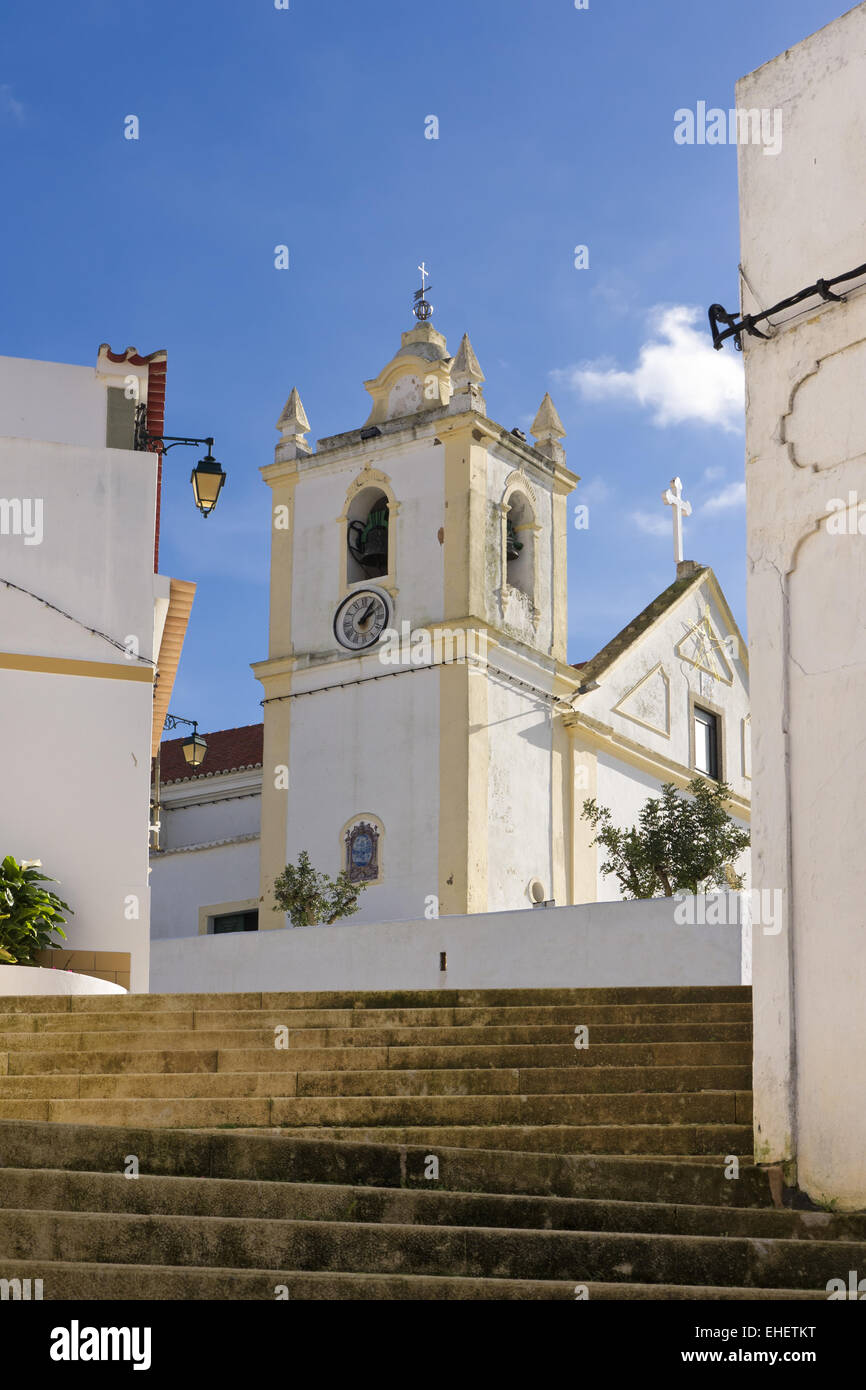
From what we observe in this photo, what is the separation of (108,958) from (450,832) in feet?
40.7

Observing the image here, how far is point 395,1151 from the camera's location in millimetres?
7258

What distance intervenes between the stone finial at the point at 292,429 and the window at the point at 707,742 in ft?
29.0

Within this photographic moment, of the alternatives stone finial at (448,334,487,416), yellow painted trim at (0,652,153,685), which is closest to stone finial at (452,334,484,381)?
stone finial at (448,334,487,416)

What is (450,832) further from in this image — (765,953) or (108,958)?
(765,953)

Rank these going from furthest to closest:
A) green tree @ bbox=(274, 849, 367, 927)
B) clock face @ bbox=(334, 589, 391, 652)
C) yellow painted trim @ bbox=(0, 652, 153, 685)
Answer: clock face @ bbox=(334, 589, 391, 652)
green tree @ bbox=(274, 849, 367, 927)
yellow painted trim @ bbox=(0, 652, 153, 685)

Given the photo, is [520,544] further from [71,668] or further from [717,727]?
[71,668]

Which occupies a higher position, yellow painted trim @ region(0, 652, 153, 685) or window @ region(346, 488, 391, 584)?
window @ region(346, 488, 391, 584)

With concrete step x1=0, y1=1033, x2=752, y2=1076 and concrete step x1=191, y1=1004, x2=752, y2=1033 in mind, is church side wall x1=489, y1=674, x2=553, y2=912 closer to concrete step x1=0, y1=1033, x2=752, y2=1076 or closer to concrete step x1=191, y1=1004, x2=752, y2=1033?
concrete step x1=191, y1=1004, x2=752, y2=1033

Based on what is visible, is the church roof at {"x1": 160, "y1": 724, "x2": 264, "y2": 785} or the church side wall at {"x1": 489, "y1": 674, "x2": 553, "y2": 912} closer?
the church side wall at {"x1": 489, "y1": 674, "x2": 553, "y2": 912}

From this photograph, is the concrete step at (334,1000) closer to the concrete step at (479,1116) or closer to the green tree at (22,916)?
the concrete step at (479,1116)

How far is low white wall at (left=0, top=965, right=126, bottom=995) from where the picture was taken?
1248 cm

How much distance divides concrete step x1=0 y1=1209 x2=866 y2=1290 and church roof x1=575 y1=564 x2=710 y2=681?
2369 cm

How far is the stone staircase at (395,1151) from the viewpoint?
6180 millimetres

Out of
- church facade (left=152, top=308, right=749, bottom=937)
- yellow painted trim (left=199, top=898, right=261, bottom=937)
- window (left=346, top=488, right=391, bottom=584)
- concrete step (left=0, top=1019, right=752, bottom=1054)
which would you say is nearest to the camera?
concrete step (left=0, top=1019, right=752, bottom=1054)
